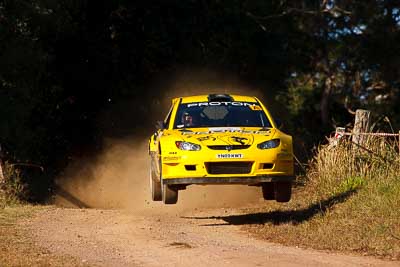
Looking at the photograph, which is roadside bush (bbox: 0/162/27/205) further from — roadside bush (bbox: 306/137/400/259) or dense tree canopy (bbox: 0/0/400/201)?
roadside bush (bbox: 306/137/400/259)

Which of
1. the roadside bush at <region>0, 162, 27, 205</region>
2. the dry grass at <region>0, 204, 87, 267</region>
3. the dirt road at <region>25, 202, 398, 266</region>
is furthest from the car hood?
the roadside bush at <region>0, 162, 27, 205</region>

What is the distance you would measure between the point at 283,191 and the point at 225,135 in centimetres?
128

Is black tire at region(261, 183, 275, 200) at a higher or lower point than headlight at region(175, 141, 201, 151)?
lower

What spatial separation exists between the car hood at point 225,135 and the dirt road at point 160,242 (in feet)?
4.12

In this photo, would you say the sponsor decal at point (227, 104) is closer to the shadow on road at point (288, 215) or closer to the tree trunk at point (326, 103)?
the shadow on road at point (288, 215)

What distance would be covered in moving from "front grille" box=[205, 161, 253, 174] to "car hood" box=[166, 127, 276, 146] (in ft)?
0.93

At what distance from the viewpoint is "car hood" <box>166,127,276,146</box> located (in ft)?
43.0

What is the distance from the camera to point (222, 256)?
34.8ft

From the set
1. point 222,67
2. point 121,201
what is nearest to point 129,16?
point 222,67

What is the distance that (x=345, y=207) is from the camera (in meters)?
13.9

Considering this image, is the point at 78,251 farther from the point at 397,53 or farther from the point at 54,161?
the point at 397,53

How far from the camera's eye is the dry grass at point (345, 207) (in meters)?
11.8

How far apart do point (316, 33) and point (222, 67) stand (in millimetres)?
11497

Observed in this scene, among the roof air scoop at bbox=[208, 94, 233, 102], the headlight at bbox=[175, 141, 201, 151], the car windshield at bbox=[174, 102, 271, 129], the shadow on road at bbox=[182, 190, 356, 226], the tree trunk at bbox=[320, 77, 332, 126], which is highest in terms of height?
the roof air scoop at bbox=[208, 94, 233, 102]
